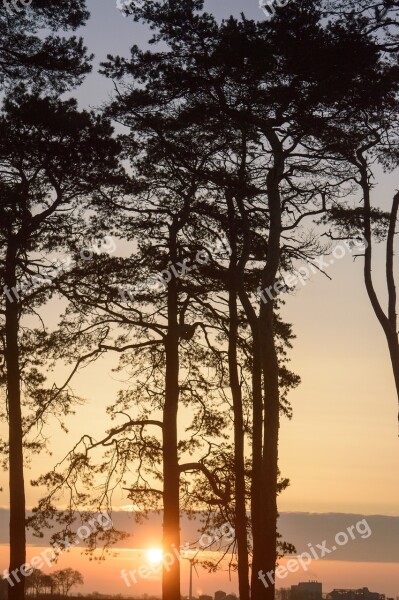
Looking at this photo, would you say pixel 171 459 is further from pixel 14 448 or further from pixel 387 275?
pixel 387 275

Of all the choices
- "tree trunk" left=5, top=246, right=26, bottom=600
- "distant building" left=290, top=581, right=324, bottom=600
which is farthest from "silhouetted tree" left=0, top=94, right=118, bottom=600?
"distant building" left=290, top=581, right=324, bottom=600

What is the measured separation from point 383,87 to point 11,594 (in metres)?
12.7

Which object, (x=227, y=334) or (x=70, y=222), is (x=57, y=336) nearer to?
(x=70, y=222)

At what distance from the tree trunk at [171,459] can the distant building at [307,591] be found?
82418 mm

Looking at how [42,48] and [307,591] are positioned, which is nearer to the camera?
[42,48]

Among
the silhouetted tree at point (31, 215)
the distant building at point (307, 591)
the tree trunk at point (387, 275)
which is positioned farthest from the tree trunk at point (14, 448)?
the distant building at point (307, 591)

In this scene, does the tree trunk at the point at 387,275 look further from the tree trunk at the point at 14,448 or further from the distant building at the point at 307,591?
the distant building at the point at 307,591

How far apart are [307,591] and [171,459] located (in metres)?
89.5

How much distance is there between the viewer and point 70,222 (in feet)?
66.5

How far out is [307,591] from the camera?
103 m

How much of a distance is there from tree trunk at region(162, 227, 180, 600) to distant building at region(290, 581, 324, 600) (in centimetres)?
8242

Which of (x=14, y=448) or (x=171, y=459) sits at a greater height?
(x=14, y=448)

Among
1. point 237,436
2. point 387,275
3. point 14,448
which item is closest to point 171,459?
point 237,436

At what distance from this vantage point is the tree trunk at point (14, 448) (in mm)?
18141
